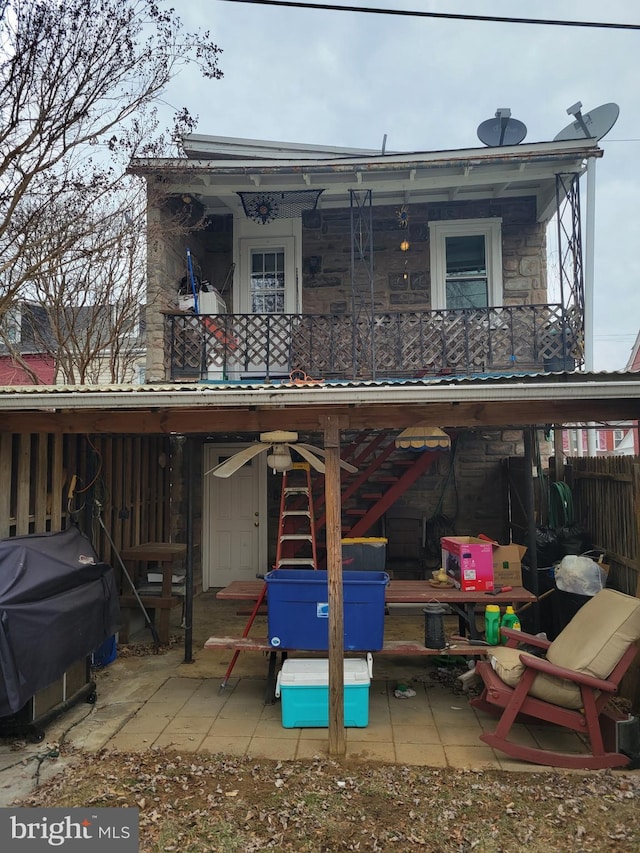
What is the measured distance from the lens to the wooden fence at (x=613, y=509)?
210 inches

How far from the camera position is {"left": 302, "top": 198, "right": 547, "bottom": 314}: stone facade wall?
28.3 feet

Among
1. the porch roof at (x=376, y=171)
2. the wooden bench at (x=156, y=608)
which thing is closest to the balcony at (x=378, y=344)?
the porch roof at (x=376, y=171)

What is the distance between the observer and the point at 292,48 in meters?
6.59

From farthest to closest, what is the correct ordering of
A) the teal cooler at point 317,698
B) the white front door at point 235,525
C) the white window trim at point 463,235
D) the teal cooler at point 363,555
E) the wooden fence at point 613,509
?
the white front door at point 235,525 → the white window trim at point 463,235 → the teal cooler at point 363,555 → the wooden fence at point 613,509 → the teal cooler at point 317,698

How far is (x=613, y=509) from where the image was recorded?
5.89 metres

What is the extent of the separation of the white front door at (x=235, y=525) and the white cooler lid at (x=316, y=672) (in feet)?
15.0

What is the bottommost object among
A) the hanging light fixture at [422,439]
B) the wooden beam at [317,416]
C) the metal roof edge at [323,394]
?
the hanging light fixture at [422,439]

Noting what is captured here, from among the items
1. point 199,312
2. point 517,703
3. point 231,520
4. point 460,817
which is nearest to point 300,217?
Answer: point 199,312

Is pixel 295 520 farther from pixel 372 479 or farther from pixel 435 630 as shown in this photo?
pixel 435 630

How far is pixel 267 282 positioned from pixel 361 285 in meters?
1.55

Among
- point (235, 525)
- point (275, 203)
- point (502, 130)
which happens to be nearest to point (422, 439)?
point (235, 525)

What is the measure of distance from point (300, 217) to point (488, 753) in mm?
7785

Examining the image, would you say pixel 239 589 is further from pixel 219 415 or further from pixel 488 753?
pixel 488 753

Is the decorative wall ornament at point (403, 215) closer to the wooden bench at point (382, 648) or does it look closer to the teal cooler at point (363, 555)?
the teal cooler at point (363, 555)
